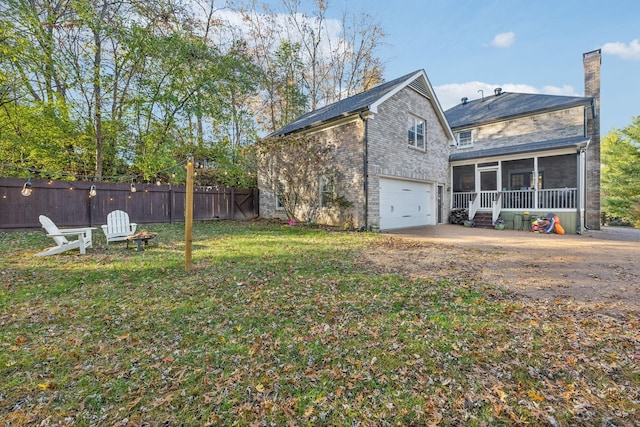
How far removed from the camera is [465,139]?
60.8 ft

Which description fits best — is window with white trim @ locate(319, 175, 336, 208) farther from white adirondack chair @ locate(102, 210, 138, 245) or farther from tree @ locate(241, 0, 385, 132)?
tree @ locate(241, 0, 385, 132)

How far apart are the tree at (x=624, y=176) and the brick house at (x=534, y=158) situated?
12.2 m

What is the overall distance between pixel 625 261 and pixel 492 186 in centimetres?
1208

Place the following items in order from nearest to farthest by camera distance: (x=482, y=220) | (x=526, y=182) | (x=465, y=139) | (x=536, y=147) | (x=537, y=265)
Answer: (x=537, y=265)
(x=536, y=147)
(x=482, y=220)
(x=526, y=182)
(x=465, y=139)

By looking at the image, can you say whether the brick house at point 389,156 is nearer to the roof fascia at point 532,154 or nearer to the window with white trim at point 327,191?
the window with white trim at point 327,191

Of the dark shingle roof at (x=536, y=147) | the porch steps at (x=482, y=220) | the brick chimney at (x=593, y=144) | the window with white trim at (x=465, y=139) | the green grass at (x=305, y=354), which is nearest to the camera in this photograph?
the green grass at (x=305, y=354)

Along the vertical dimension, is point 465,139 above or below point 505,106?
below

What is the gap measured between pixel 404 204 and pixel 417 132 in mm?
3619

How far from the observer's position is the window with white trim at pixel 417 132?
43.9 feet

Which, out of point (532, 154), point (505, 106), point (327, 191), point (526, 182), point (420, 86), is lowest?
point (327, 191)

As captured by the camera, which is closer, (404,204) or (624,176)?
(404,204)

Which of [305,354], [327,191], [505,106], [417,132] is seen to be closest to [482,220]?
[417,132]

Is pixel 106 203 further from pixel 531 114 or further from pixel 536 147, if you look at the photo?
pixel 531 114

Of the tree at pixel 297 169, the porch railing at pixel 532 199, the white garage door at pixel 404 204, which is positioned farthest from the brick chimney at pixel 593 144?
the tree at pixel 297 169
